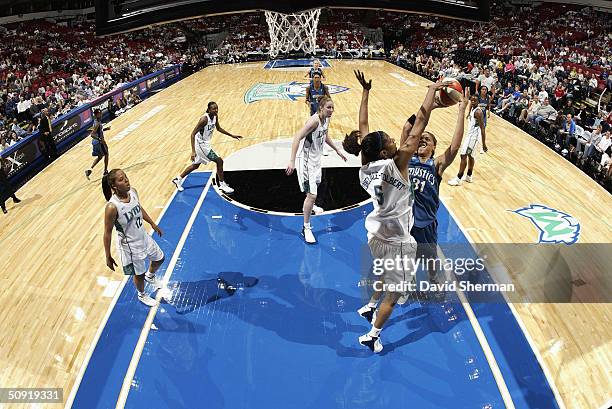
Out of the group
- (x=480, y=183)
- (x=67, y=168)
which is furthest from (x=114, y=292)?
(x=480, y=183)

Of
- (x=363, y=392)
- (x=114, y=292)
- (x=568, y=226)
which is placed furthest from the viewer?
(x=568, y=226)

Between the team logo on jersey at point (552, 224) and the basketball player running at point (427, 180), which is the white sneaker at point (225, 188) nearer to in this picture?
the basketball player running at point (427, 180)

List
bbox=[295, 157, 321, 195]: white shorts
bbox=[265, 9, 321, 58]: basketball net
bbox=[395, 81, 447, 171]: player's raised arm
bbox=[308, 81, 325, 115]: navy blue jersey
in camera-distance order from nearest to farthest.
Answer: bbox=[395, 81, 447, 171]: player's raised arm < bbox=[295, 157, 321, 195]: white shorts < bbox=[308, 81, 325, 115]: navy blue jersey < bbox=[265, 9, 321, 58]: basketball net

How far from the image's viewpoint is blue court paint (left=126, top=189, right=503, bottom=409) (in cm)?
374

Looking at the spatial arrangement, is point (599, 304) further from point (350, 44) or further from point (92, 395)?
point (350, 44)

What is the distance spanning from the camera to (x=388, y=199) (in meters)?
3.54

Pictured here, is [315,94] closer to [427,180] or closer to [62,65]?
[427,180]

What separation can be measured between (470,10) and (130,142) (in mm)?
9507

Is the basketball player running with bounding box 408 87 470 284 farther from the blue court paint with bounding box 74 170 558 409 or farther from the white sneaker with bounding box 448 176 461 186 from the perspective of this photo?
the white sneaker with bounding box 448 176 461 186

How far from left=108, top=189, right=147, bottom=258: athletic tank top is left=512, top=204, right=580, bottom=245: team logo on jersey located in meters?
5.25

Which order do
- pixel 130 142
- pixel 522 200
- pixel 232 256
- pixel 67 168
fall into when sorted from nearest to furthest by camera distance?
pixel 232 256
pixel 522 200
pixel 67 168
pixel 130 142

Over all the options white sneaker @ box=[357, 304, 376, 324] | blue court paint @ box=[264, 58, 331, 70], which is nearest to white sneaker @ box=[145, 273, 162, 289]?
white sneaker @ box=[357, 304, 376, 324]

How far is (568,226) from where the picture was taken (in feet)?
21.5

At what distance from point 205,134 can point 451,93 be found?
4690 millimetres
